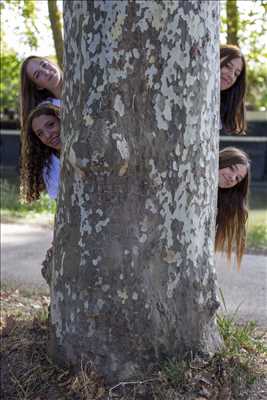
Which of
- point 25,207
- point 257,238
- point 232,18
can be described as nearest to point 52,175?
point 257,238

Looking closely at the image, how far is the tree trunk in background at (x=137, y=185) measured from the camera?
2660 millimetres

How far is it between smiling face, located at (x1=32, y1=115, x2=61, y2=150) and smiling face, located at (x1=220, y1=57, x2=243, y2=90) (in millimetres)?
1008

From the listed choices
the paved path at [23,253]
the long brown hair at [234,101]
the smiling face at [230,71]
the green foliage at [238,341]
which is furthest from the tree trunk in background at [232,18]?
the green foliage at [238,341]

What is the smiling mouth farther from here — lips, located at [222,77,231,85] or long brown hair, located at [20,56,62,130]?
long brown hair, located at [20,56,62,130]

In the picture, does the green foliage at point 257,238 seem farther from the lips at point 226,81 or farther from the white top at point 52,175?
the white top at point 52,175

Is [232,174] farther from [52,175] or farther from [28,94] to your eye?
[28,94]

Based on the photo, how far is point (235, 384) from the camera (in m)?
2.94

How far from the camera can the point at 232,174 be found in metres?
3.56

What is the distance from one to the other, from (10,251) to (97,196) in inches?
154

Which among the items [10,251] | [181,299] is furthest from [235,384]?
[10,251]

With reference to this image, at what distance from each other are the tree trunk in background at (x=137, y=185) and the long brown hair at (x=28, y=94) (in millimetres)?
1043

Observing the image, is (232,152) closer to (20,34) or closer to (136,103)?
(136,103)

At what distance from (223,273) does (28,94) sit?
2.55m

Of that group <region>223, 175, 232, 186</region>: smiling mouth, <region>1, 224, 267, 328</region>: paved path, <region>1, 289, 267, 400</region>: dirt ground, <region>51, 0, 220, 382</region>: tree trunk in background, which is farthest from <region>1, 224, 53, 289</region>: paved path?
<region>51, 0, 220, 382</region>: tree trunk in background
